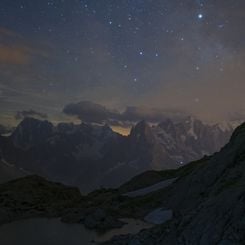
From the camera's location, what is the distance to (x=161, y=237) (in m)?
47.1

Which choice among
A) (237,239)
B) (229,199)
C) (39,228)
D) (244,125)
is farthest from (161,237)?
(244,125)

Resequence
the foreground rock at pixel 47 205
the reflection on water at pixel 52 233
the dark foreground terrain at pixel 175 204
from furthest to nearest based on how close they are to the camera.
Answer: the foreground rock at pixel 47 205
the reflection on water at pixel 52 233
the dark foreground terrain at pixel 175 204

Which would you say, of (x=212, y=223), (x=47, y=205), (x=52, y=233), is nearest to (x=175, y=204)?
(x=52, y=233)

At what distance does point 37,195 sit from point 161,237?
88.2m

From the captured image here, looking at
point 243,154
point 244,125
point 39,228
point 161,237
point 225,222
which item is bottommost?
point 39,228

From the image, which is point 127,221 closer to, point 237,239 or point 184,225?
point 184,225

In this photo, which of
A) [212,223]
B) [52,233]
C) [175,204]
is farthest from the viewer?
[175,204]

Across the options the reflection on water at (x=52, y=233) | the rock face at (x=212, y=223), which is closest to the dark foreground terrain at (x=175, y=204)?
the rock face at (x=212, y=223)

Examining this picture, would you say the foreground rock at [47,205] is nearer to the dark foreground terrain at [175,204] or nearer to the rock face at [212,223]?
the dark foreground terrain at [175,204]

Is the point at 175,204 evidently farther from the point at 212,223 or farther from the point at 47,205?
the point at 212,223

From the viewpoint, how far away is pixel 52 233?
237ft

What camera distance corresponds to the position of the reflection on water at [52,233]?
211ft

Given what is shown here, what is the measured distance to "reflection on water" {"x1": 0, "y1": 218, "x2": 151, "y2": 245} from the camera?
211 ft

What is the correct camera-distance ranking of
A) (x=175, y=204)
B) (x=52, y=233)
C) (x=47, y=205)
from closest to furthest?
(x=52, y=233) → (x=175, y=204) → (x=47, y=205)
